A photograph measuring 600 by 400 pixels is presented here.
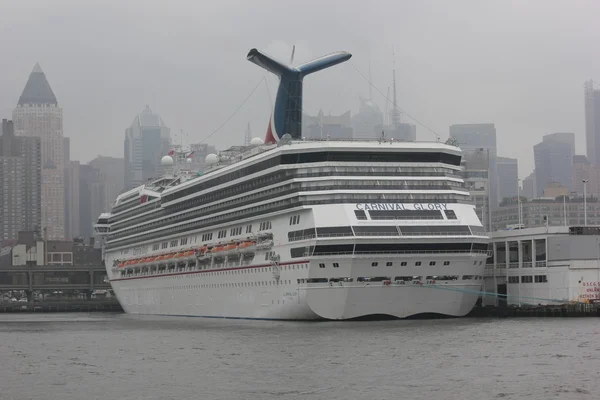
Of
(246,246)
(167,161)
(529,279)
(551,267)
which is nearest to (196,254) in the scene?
(246,246)

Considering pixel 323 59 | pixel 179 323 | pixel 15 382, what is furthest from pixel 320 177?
pixel 15 382

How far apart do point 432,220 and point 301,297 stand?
346 inches

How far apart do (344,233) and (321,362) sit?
60.4 ft

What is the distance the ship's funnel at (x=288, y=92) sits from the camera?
8500cm

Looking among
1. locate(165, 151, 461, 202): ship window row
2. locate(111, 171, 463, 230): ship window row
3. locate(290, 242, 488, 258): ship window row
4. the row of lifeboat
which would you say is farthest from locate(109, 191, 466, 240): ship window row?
locate(290, 242, 488, 258): ship window row

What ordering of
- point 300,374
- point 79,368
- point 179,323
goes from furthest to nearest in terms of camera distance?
point 179,323
point 79,368
point 300,374

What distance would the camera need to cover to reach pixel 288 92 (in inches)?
3393

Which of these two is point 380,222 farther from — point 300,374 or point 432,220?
point 300,374

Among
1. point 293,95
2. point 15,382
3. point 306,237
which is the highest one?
point 293,95

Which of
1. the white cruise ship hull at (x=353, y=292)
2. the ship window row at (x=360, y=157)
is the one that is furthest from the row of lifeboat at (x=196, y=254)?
the ship window row at (x=360, y=157)

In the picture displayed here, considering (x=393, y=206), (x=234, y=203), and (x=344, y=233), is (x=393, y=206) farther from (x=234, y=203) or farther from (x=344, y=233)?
(x=234, y=203)

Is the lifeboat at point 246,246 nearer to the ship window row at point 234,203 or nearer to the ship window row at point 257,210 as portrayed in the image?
the ship window row at point 257,210

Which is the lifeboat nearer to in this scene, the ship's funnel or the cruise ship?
the cruise ship

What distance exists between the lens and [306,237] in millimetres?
64125
